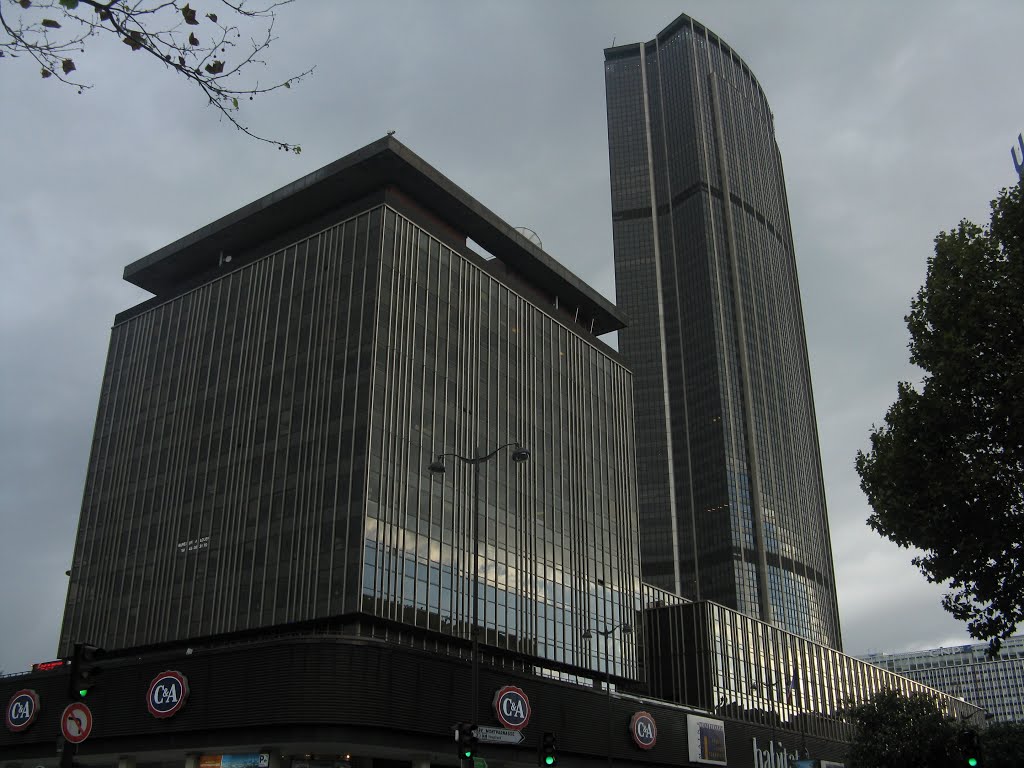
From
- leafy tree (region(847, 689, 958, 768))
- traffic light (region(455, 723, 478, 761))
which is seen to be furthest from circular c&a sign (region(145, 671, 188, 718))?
leafy tree (region(847, 689, 958, 768))

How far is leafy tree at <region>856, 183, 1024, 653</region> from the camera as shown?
28.0 m

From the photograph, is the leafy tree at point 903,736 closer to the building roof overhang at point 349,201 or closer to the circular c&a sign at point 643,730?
the circular c&a sign at point 643,730

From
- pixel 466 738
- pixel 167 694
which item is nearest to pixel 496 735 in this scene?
pixel 466 738

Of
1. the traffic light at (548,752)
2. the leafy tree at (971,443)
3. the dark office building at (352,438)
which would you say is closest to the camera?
the leafy tree at (971,443)

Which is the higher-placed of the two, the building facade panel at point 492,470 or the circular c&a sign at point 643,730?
the building facade panel at point 492,470

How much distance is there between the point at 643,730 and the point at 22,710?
38540 millimetres

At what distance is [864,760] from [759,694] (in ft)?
118

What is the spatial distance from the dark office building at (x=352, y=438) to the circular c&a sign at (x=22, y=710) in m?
10.8

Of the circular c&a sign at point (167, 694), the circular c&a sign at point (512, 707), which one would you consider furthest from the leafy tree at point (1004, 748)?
the circular c&a sign at point (167, 694)

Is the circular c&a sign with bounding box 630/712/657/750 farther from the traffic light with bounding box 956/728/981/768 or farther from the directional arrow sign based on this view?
the traffic light with bounding box 956/728/981/768

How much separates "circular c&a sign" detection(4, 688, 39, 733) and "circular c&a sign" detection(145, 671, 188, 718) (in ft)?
34.1

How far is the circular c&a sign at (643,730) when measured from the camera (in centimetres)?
5972

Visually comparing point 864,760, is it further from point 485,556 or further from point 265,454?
point 265,454

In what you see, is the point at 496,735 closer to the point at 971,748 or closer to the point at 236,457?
the point at 971,748
